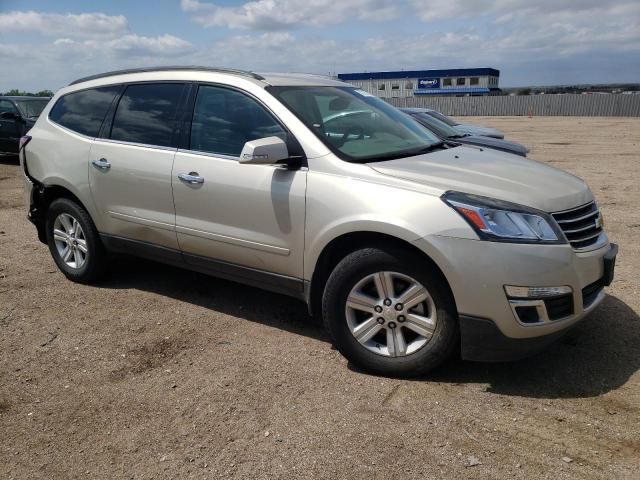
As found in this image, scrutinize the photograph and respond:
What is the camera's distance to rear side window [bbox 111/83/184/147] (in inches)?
178

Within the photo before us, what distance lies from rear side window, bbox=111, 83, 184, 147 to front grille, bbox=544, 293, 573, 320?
291 centimetres

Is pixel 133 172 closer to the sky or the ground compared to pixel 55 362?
closer to the sky

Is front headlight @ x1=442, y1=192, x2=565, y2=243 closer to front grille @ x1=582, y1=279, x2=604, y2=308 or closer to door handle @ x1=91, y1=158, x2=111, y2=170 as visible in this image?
front grille @ x1=582, y1=279, x2=604, y2=308

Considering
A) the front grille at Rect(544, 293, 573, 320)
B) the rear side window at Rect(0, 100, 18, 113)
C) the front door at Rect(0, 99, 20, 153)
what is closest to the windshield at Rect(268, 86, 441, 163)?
the front grille at Rect(544, 293, 573, 320)

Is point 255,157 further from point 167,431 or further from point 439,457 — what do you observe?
point 439,457

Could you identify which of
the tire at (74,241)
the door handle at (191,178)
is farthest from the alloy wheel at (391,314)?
the tire at (74,241)

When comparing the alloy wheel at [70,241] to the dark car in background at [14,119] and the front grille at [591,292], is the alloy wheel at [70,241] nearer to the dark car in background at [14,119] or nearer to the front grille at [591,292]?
the front grille at [591,292]

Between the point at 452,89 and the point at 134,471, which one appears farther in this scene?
the point at 452,89

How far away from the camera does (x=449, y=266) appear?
323 cm

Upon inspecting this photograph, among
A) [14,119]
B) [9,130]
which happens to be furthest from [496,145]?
[9,130]

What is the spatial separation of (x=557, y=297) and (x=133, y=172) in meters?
3.21

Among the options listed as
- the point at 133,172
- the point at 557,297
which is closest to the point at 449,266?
the point at 557,297

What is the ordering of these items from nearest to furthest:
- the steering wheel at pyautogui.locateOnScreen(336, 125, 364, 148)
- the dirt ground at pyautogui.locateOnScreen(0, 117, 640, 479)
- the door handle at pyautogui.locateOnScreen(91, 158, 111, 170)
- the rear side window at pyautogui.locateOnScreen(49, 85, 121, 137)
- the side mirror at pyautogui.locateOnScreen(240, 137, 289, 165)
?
the dirt ground at pyautogui.locateOnScreen(0, 117, 640, 479) → the side mirror at pyautogui.locateOnScreen(240, 137, 289, 165) → the steering wheel at pyautogui.locateOnScreen(336, 125, 364, 148) → the door handle at pyautogui.locateOnScreen(91, 158, 111, 170) → the rear side window at pyautogui.locateOnScreen(49, 85, 121, 137)

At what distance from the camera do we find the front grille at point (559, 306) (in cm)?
321
